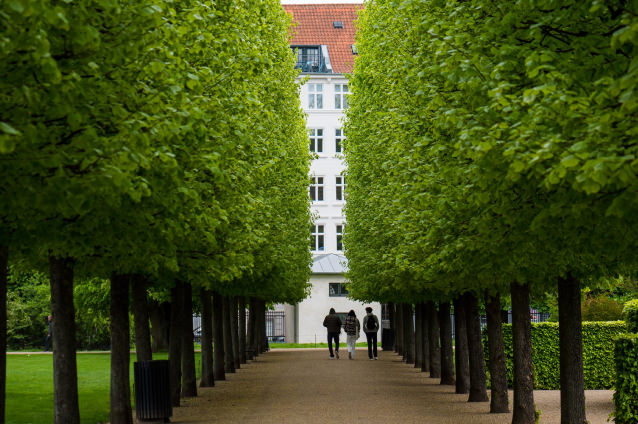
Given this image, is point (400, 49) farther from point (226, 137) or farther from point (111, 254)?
point (111, 254)

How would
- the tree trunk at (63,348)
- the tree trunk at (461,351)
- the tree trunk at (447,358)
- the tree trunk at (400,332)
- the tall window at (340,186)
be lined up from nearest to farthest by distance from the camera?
the tree trunk at (63,348), the tree trunk at (461,351), the tree trunk at (447,358), the tree trunk at (400,332), the tall window at (340,186)

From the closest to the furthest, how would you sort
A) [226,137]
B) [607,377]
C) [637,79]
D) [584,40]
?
[637,79]
[584,40]
[226,137]
[607,377]

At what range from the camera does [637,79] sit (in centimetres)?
795

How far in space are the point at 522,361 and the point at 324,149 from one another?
59.0m

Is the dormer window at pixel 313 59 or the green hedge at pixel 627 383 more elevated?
the dormer window at pixel 313 59

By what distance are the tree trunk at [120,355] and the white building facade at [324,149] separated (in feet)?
169

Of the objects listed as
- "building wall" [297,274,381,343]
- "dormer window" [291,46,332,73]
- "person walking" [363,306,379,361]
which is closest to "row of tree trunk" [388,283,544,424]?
"person walking" [363,306,379,361]

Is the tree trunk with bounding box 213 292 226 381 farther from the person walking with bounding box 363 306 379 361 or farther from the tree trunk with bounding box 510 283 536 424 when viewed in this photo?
the tree trunk with bounding box 510 283 536 424

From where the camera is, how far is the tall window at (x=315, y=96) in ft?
251

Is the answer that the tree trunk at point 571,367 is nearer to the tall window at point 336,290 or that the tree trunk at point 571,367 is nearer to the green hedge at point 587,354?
the green hedge at point 587,354

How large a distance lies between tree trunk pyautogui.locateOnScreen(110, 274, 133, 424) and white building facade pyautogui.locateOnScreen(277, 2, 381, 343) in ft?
169

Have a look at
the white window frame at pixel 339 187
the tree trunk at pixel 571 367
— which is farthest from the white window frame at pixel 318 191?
the tree trunk at pixel 571 367

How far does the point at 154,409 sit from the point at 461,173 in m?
7.87

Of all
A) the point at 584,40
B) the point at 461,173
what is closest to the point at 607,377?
the point at 461,173
